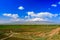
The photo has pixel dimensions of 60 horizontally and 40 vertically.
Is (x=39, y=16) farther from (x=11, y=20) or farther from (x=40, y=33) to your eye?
(x=11, y=20)

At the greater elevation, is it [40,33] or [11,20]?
[11,20]

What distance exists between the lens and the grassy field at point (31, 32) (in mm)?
4043

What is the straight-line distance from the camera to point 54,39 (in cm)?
404

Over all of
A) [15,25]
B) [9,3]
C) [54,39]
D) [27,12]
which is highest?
[9,3]

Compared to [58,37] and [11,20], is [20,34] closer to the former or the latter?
[11,20]

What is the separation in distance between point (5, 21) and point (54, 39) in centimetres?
140

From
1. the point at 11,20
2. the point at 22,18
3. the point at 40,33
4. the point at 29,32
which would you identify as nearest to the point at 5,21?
the point at 11,20

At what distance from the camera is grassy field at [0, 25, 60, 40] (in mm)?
4043

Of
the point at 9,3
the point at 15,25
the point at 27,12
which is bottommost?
the point at 15,25

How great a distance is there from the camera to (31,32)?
411 cm

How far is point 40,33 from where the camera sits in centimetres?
409

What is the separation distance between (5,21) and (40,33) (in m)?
1.00

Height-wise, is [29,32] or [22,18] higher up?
[22,18]

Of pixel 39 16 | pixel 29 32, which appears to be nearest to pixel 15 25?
pixel 29 32
